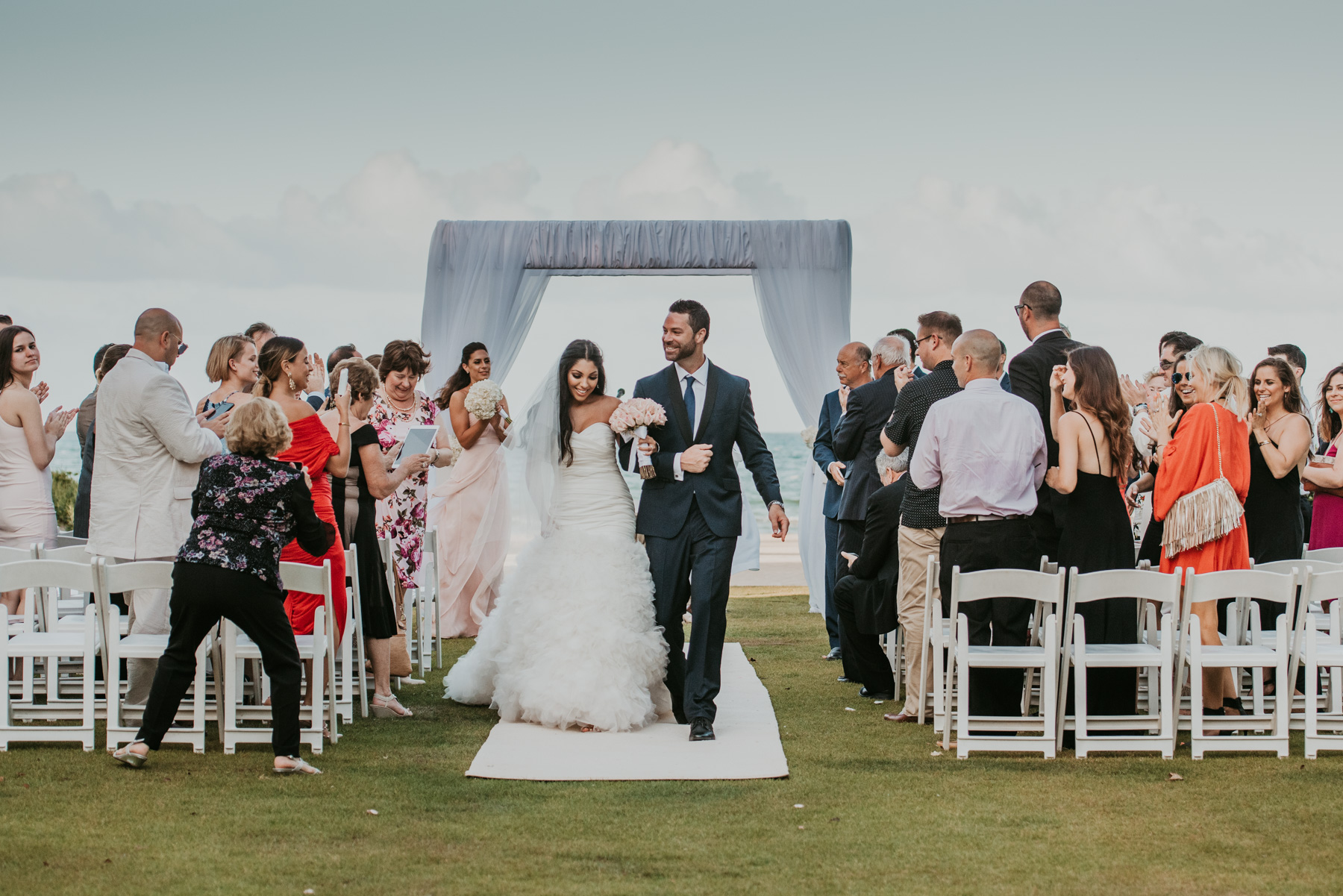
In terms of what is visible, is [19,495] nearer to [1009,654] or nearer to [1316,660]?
[1009,654]

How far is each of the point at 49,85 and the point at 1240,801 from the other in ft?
52.0

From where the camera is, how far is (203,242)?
119ft

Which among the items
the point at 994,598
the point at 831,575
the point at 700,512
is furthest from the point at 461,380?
the point at 994,598

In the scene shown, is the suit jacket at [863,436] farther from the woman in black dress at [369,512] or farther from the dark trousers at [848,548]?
the woman in black dress at [369,512]

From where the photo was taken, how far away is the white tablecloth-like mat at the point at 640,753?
4.89m

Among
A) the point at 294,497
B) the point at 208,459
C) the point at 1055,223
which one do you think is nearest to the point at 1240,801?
the point at 294,497

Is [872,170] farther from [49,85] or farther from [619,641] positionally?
[619,641]

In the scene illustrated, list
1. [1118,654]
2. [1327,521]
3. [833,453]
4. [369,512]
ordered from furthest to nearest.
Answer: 1. [833,453]
2. [1327,521]
3. [369,512]
4. [1118,654]

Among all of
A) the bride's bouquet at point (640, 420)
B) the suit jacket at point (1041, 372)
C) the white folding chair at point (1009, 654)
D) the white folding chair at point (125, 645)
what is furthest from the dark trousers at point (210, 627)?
the suit jacket at point (1041, 372)

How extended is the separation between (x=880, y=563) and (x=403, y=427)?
2.97 meters

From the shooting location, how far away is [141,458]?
560 cm

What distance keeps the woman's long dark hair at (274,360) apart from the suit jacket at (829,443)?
3536 millimetres

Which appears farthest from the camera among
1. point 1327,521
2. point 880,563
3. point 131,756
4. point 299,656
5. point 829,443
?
point 829,443

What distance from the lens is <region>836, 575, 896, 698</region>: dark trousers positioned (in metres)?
6.77
